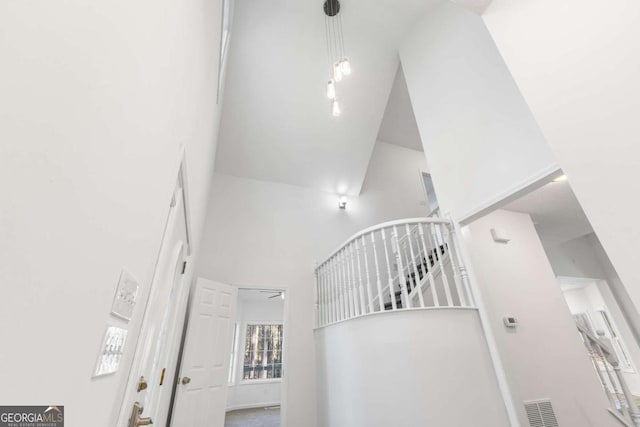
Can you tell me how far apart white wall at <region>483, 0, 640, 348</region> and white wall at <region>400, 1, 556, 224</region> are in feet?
4.00

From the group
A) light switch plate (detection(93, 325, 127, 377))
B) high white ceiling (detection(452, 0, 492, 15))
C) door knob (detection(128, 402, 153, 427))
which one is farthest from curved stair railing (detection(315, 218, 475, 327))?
light switch plate (detection(93, 325, 127, 377))

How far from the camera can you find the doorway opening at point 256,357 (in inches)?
266

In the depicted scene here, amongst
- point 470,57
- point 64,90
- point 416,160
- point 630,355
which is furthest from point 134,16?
point 630,355

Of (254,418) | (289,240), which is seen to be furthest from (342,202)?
(254,418)

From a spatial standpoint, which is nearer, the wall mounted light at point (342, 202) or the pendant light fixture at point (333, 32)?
the pendant light fixture at point (333, 32)

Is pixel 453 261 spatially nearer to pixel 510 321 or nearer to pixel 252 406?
pixel 510 321

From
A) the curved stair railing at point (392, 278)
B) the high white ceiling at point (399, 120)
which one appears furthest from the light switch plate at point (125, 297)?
the high white ceiling at point (399, 120)

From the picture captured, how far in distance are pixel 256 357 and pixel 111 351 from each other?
757 cm

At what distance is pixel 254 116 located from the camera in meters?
4.21

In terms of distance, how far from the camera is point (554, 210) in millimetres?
3717

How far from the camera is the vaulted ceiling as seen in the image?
12.2 feet

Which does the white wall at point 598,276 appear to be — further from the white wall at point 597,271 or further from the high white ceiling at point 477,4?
the high white ceiling at point 477,4

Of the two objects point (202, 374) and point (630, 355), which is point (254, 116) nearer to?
point (202, 374)

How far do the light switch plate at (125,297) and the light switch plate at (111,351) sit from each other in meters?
0.04
